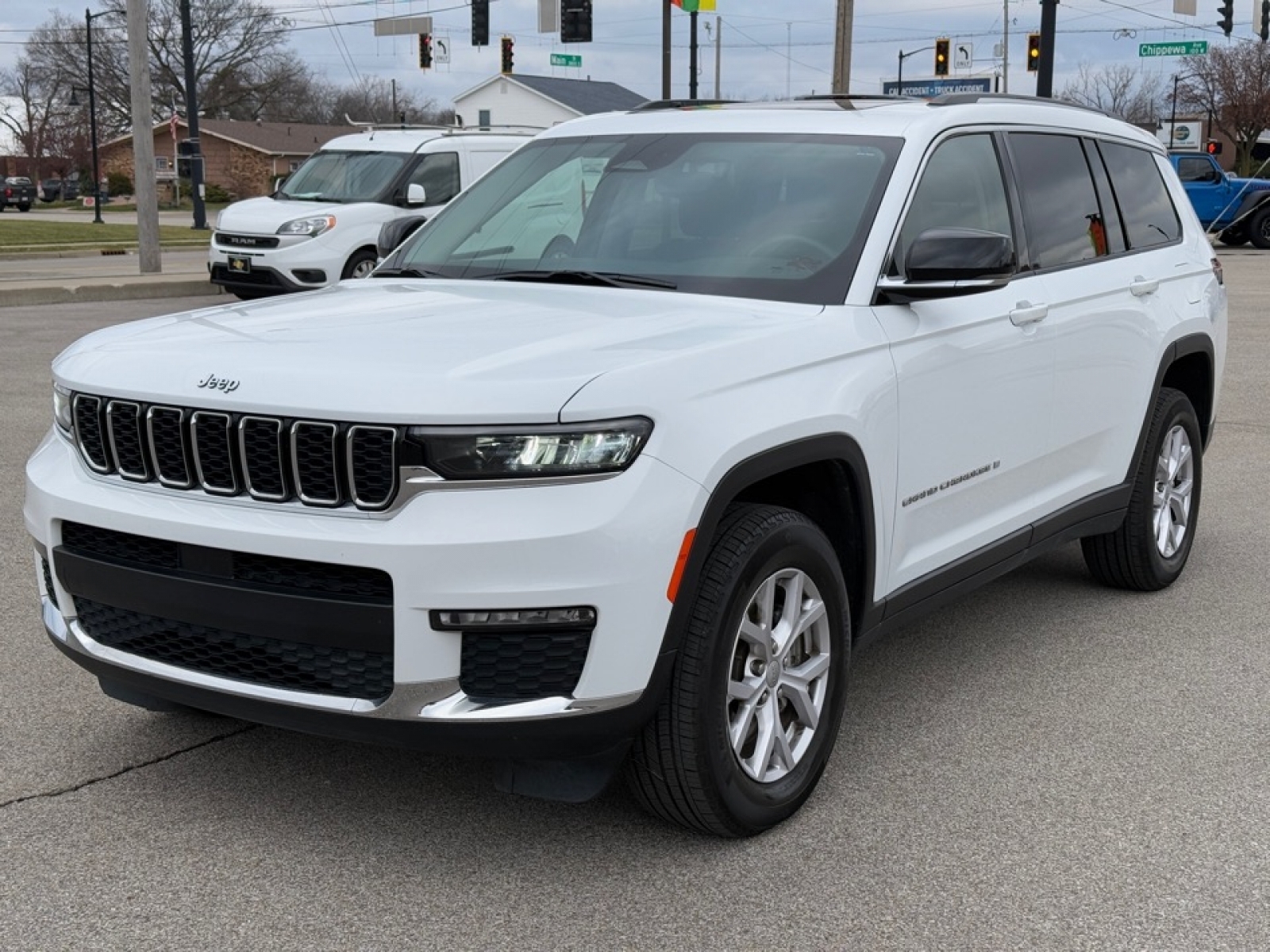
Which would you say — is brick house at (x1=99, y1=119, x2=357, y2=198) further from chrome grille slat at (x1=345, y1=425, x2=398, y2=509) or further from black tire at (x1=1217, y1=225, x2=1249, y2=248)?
chrome grille slat at (x1=345, y1=425, x2=398, y2=509)

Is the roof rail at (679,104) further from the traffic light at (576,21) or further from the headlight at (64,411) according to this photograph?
the traffic light at (576,21)

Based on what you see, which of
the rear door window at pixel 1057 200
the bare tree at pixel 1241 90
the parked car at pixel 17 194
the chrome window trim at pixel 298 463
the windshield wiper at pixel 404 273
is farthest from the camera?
the bare tree at pixel 1241 90

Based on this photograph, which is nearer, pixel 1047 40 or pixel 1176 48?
pixel 1047 40

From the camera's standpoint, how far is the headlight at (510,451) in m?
3.19

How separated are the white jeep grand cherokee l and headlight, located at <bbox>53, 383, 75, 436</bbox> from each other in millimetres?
18

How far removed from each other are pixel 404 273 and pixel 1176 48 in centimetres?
4749

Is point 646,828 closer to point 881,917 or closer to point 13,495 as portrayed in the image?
point 881,917

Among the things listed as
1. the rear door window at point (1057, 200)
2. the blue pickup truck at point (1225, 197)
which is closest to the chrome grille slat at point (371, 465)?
the rear door window at point (1057, 200)

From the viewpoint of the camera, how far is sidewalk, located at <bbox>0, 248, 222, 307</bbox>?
1817 cm

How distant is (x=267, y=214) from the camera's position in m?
17.7

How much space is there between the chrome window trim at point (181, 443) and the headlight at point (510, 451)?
2.04 feet

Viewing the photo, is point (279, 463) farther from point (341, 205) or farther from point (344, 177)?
point (344, 177)

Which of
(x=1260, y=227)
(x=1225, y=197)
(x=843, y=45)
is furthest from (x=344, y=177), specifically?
(x=1260, y=227)

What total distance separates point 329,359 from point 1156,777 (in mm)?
2516
